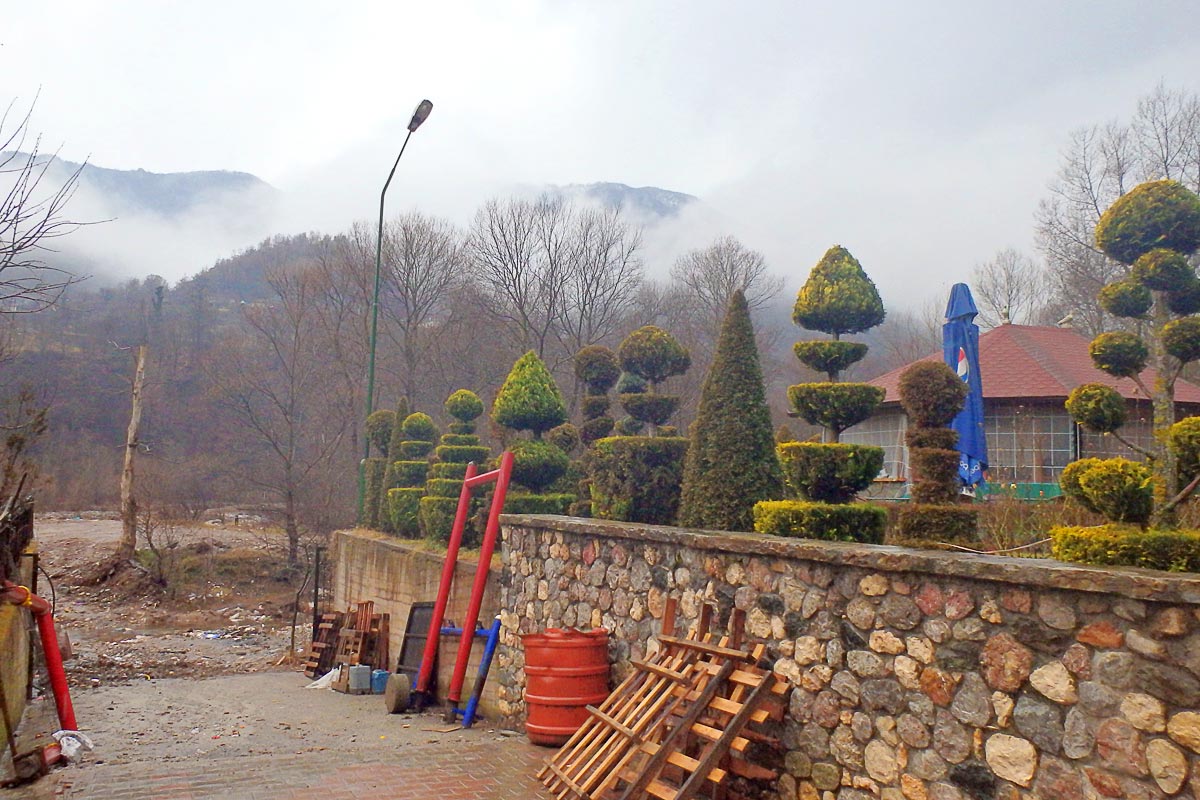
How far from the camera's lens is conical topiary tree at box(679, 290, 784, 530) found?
7.74m

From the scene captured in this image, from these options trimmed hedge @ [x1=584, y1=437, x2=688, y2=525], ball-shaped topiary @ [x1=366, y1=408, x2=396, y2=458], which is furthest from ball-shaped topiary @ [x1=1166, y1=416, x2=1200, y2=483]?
ball-shaped topiary @ [x1=366, y1=408, x2=396, y2=458]

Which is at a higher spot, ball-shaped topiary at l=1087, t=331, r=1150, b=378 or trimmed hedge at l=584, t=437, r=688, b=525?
ball-shaped topiary at l=1087, t=331, r=1150, b=378

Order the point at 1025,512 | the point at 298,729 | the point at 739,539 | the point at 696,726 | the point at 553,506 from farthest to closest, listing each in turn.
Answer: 1. the point at 553,506
2. the point at 298,729
3. the point at 1025,512
4. the point at 739,539
5. the point at 696,726

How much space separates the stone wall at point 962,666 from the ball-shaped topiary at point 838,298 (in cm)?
214

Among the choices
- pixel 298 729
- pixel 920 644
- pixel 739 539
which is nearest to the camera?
pixel 920 644

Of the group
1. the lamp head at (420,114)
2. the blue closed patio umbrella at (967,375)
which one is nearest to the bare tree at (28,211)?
the blue closed patio umbrella at (967,375)

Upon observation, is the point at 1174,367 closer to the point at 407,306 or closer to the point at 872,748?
the point at 872,748

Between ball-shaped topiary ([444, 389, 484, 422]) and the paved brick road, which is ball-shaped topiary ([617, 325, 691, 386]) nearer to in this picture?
the paved brick road

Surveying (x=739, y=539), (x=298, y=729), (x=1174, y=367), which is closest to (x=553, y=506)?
(x=298, y=729)

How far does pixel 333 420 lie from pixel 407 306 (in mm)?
5680

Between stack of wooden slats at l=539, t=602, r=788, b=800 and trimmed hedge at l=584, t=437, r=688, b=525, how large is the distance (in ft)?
10.3

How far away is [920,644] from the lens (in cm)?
470

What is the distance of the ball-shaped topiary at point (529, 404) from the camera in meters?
13.6

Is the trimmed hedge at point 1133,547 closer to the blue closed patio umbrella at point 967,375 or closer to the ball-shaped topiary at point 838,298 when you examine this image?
the ball-shaped topiary at point 838,298
